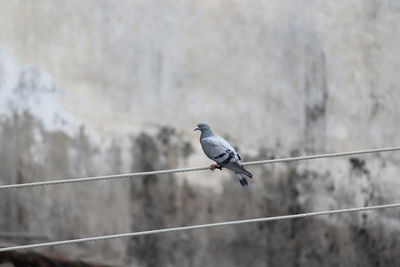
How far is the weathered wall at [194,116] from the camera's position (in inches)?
718

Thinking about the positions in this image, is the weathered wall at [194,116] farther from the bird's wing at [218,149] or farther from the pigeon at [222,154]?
the bird's wing at [218,149]

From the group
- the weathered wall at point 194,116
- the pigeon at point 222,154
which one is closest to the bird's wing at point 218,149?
the pigeon at point 222,154

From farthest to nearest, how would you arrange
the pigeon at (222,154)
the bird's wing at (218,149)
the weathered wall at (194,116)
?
the weathered wall at (194,116), the bird's wing at (218,149), the pigeon at (222,154)

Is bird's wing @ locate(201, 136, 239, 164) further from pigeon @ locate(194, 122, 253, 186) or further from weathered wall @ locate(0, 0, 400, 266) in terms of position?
weathered wall @ locate(0, 0, 400, 266)

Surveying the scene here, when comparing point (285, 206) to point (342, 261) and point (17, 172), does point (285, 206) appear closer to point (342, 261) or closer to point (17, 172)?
point (342, 261)

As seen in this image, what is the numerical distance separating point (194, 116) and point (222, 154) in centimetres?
507

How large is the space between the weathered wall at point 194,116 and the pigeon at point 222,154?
445 centimetres

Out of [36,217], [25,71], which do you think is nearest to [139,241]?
[36,217]

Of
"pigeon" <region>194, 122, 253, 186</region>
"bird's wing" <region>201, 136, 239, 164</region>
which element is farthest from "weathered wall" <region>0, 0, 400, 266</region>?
"bird's wing" <region>201, 136, 239, 164</region>

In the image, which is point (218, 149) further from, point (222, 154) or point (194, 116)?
point (194, 116)

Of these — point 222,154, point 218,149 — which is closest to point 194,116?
point 218,149

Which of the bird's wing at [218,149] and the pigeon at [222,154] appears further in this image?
the bird's wing at [218,149]

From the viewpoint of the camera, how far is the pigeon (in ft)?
42.8

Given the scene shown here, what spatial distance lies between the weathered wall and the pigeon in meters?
4.45
